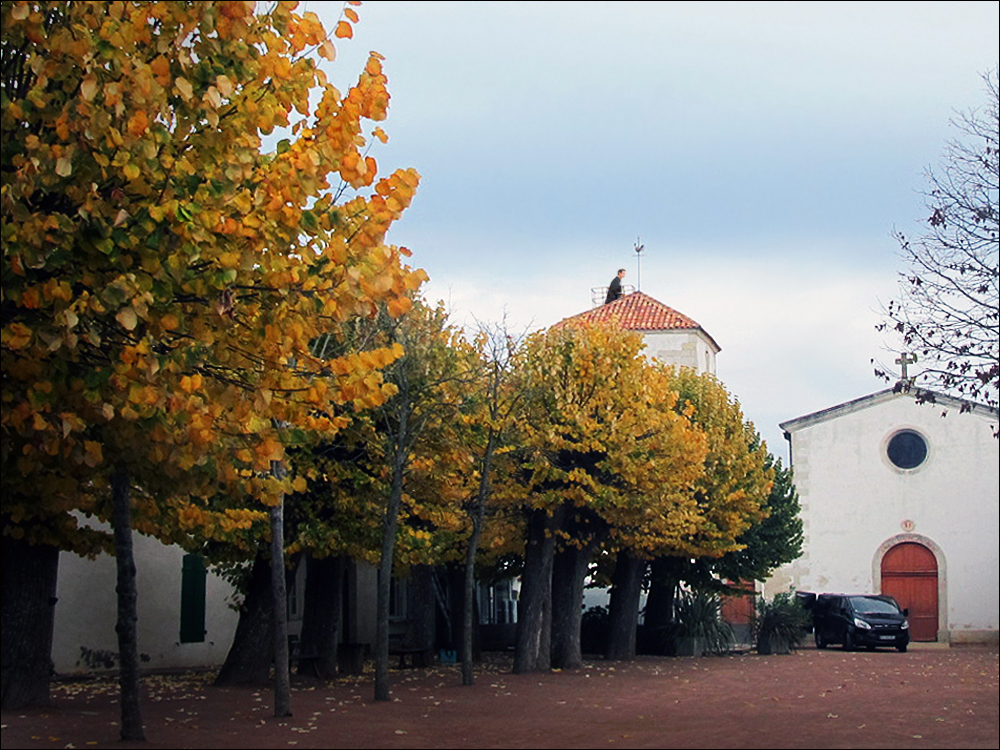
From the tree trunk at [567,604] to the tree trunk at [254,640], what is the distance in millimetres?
8685

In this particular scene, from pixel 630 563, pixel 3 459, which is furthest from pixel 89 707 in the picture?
pixel 630 563

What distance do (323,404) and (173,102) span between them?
2.50 m

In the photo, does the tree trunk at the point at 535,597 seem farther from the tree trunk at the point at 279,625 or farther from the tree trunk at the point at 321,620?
the tree trunk at the point at 279,625

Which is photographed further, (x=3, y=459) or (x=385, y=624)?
(x=385, y=624)

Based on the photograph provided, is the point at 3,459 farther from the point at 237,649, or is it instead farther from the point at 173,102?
the point at 237,649

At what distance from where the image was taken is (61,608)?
958 inches

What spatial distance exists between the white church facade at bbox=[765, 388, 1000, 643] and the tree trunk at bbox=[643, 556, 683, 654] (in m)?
11.7

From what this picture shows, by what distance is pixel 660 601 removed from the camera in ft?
128

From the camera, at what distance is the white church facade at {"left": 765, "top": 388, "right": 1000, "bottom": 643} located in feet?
158

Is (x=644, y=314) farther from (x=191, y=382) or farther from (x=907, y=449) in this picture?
(x=191, y=382)

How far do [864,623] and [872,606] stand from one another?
1.02m

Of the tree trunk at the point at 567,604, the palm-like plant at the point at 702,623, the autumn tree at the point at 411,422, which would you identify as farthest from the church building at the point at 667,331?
the autumn tree at the point at 411,422

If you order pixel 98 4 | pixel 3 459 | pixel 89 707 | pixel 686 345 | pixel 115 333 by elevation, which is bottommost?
pixel 89 707

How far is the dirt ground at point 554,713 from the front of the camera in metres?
13.1
